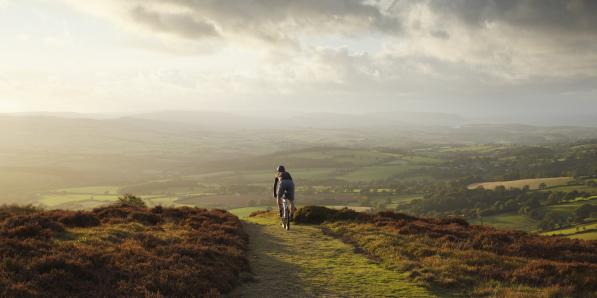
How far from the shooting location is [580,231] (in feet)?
168

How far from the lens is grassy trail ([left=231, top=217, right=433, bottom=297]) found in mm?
11633

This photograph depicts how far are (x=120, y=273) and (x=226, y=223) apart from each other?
1140 cm

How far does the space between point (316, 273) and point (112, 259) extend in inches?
272

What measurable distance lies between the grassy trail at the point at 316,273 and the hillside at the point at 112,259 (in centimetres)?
95

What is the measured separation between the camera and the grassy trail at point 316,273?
11.6m

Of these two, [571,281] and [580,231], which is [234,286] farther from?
[580,231]

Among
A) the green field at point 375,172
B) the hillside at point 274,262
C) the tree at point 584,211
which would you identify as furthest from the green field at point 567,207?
the green field at point 375,172

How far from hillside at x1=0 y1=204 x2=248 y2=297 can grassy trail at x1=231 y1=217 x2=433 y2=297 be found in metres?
0.95

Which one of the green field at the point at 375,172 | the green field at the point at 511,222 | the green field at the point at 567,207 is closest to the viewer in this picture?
the green field at the point at 511,222

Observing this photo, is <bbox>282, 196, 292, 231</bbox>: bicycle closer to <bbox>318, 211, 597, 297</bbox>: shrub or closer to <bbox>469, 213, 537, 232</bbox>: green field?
<bbox>318, 211, 597, 297</bbox>: shrub

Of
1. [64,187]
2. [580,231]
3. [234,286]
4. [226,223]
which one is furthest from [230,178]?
[234,286]

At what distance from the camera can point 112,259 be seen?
12578mm

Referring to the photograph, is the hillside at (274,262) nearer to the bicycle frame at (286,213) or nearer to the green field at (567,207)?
the bicycle frame at (286,213)

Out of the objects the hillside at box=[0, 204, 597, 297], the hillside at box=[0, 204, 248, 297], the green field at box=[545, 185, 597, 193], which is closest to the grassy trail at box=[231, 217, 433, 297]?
the hillside at box=[0, 204, 597, 297]
